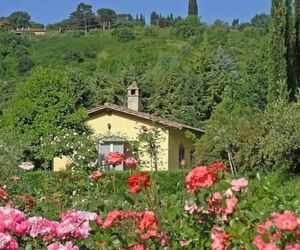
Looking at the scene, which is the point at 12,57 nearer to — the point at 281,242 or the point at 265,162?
the point at 265,162

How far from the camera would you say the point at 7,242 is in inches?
105

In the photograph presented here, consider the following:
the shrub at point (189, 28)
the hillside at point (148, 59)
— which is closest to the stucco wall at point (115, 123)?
the hillside at point (148, 59)

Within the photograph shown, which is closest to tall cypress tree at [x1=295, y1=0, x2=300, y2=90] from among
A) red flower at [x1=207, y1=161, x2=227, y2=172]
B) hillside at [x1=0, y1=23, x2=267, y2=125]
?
hillside at [x1=0, y1=23, x2=267, y2=125]

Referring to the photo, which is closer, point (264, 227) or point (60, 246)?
point (264, 227)

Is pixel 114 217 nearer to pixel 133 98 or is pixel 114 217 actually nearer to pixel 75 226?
pixel 75 226

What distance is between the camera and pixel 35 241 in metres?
3.01

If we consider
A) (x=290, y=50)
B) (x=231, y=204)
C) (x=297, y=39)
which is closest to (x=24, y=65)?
(x=297, y=39)

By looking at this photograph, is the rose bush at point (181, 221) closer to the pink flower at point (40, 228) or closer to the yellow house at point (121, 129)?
the pink flower at point (40, 228)

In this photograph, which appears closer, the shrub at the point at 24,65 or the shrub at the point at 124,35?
the shrub at the point at 24,65

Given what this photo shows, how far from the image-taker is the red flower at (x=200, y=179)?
2.86 meters

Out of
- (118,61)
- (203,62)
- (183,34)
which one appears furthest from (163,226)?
(183,34)

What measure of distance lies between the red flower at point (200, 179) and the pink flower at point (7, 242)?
74cm

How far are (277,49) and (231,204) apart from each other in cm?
2308

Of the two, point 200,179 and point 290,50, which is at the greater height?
point 290,50
